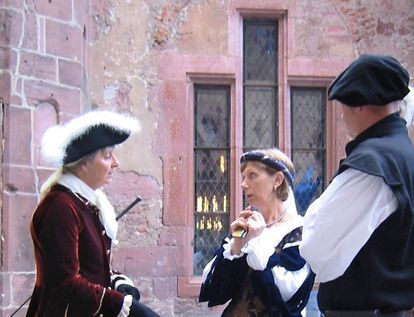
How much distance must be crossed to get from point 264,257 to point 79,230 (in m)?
0.72

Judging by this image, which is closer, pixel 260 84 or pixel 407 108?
pixel 407 108

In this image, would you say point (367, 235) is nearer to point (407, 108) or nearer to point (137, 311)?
point (407, 108)

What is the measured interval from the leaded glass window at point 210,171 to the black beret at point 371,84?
489cm

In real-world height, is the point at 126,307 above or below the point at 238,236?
below

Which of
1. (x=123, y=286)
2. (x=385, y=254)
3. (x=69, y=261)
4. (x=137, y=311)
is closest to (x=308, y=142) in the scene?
(x=123, y=286)

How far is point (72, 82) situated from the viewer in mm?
6727

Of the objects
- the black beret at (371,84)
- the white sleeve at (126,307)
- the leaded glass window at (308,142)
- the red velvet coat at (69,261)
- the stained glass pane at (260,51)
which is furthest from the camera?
the stained glass pane at (260,51)

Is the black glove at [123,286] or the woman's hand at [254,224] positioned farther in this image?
the black glove at [123,286]

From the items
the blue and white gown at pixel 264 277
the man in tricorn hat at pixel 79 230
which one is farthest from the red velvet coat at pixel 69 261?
the blue and white gown at pixel 264 277

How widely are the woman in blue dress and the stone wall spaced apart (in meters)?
3.17

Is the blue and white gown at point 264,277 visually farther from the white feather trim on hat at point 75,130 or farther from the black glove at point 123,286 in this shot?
the white feather trim on hat at point 75,130

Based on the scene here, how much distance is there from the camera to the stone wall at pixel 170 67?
749 cm

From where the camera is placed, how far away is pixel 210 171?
7.85m

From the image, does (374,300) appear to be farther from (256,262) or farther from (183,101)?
(183,101)
